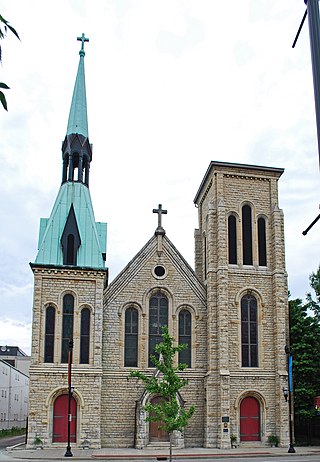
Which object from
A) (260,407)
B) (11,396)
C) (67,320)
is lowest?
(11,396)

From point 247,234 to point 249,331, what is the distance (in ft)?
19.9

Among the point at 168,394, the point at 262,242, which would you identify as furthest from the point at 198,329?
the point at 168,394

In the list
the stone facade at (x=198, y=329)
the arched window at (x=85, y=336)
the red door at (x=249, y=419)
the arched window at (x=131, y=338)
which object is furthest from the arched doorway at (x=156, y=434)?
the arched window at (x=85, y=336)

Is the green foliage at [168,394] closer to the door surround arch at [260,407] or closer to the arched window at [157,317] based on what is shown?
the arched window at [157,317]

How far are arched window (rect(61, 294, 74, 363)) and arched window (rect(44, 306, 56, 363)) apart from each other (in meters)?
0.57

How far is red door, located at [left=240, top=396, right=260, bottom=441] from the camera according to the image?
3459cm

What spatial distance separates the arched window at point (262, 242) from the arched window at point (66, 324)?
39.5 ft

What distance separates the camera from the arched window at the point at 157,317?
1414 inches

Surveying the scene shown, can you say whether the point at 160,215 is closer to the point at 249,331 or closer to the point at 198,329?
the point at 198,329

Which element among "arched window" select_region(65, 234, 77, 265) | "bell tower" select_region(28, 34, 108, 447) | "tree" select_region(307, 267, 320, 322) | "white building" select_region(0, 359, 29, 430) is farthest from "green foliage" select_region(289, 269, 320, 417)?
"white building" select_region(0, 359, 29, 430)

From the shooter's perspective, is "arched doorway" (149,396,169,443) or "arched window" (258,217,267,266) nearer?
"arched doorway" (149,396,169,443)

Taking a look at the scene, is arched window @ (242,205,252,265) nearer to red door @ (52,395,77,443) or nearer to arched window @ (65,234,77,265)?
arched window @ (65,234,77,265)

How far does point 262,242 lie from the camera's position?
37.8 m

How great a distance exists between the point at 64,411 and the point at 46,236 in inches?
405
